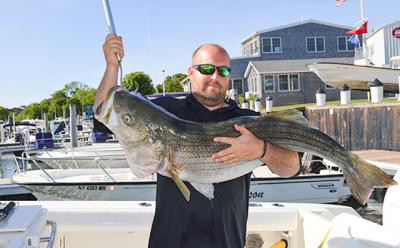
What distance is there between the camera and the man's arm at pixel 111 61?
2596mm

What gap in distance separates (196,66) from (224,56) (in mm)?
194

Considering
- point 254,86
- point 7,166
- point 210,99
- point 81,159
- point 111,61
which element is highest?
point 254,86

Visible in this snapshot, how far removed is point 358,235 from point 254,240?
1.28 metres

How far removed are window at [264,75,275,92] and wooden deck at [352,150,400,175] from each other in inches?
875

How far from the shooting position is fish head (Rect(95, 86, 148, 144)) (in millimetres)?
2248

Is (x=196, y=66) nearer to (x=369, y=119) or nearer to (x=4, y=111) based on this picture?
(x=369, y=119)

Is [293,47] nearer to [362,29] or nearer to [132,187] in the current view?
→ [362,29]

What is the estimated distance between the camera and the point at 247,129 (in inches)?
95.3

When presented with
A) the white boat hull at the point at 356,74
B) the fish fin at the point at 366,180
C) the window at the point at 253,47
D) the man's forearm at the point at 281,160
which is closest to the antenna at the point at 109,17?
the man's forearm at the point at 281,160

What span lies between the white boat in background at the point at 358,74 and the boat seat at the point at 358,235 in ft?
51.0

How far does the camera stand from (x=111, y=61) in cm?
264

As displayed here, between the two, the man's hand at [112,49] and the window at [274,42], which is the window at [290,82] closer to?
the window at [274,42]

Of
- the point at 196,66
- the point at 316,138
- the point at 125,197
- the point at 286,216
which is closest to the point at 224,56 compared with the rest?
the point at 196,66

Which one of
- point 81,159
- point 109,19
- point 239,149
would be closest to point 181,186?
point 239,149
